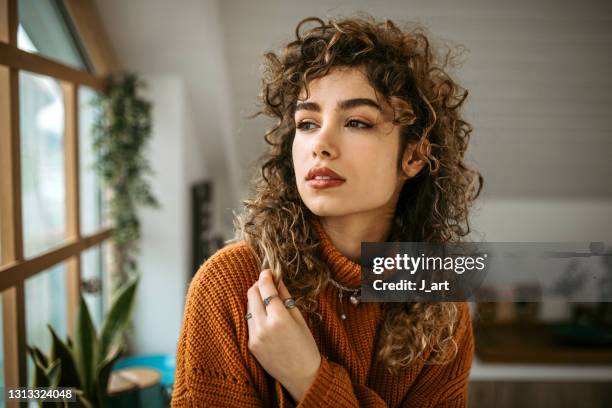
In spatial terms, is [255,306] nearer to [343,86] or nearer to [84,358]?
[343,86]

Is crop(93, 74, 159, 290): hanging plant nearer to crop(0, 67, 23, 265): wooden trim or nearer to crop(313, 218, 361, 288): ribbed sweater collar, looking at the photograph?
crop(0, 67, 23, 265): wooden trim

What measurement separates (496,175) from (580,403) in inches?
59.0

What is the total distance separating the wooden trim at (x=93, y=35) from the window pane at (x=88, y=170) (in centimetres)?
Answer: 14

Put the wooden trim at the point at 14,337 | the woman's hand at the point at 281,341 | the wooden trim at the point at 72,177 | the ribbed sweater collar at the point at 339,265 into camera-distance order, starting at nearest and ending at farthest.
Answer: the woman's hand at the point at 281,341 → the ribbed sweater collar at the point at 339,265 → the wooden trim at the point at 14,337 → the wooden trim at the point at 72,177

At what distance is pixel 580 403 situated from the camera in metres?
2.92

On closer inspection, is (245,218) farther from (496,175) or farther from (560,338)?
(560,338)

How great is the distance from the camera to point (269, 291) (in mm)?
801

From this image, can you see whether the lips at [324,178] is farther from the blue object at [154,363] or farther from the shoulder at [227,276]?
the blue object at [154,363]

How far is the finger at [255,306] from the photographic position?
0.78 metres

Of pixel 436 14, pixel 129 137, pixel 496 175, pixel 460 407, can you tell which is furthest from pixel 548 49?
pixel 129 137

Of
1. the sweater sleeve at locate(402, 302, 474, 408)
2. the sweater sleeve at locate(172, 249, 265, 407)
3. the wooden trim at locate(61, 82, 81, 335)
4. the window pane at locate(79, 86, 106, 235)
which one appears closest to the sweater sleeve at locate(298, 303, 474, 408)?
the sweater sleeve at locate(402, 302, 474, 408)

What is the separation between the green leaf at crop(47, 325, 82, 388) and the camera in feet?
4.60

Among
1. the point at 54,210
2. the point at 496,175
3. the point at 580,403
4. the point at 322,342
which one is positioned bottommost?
the point at 580,403

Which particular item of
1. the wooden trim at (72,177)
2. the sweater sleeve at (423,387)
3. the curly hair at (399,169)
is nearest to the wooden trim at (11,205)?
the wooden trim at (72,177)
